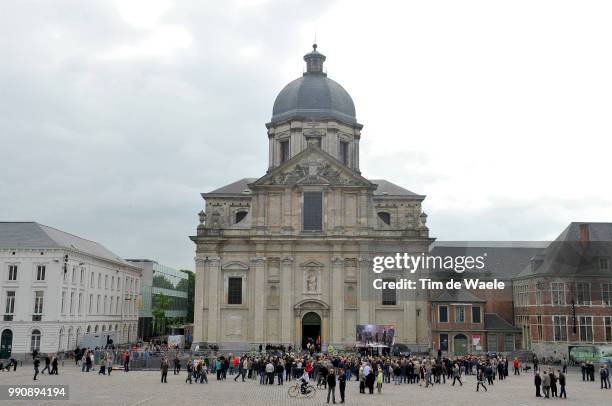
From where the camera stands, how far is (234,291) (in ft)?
156

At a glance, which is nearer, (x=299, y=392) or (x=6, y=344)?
(x=299, y=392)

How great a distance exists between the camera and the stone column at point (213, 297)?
46406 mm

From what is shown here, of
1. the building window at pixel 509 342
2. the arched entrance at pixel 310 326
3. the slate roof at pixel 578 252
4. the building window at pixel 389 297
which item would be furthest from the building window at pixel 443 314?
the arched entrance at pixel 310 326

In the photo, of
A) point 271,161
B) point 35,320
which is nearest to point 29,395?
point 35,320

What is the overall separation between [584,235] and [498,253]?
54.2 feet

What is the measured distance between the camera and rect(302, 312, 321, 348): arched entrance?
154ft

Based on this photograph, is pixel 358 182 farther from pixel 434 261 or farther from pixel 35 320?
pixel 35 320

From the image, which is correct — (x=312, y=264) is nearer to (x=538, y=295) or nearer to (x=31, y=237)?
(x=538, y=295)

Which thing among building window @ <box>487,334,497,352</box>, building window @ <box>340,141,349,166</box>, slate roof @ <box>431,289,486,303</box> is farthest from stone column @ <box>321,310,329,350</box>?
building window @ <box>487,334,497,352</box>

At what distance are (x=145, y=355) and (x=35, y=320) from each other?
13.2m

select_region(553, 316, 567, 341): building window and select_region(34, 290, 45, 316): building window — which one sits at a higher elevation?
select_region(34, 290, 45, 316): building window

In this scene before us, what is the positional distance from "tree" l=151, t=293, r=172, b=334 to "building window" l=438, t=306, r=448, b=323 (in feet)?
116

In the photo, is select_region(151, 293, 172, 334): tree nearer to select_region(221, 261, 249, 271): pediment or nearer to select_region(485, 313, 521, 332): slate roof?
select_region(221, 261, 249, 271): pediment

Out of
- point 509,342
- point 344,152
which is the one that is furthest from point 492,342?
point 344,152
